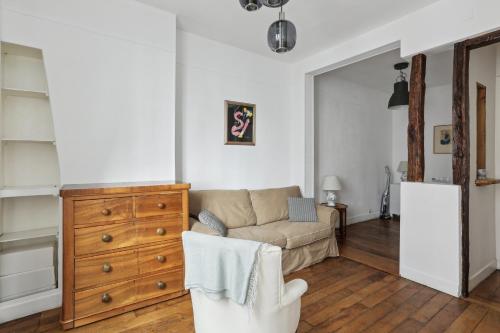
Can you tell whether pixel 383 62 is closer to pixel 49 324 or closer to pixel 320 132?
pixel 320 132

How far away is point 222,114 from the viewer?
137 inches

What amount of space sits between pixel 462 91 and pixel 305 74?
202 cm

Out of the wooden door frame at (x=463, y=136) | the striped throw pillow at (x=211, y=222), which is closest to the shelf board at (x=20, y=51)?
the striped throw pillow at (x=211, y=222)

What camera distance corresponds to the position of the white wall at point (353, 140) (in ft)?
15.3

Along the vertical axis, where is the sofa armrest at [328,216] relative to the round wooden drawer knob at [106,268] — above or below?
above

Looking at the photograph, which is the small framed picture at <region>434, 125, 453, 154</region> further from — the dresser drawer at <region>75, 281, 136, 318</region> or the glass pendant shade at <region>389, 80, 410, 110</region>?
the dresser drawer at <region>75, 281, 136, 318</region>

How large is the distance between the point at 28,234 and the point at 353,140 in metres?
4.94

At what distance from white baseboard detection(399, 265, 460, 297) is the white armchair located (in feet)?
6.09

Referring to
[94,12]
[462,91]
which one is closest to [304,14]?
[462,91]

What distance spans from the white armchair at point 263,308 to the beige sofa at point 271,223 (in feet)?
3.77

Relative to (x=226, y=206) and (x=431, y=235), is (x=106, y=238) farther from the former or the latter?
(x=431, y=235)

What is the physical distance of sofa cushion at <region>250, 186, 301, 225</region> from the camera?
343cm

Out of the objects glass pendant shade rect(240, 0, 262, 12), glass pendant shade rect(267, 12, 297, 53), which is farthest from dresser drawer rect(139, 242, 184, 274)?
glass pendant shade rect(240, 0, 262, 12)

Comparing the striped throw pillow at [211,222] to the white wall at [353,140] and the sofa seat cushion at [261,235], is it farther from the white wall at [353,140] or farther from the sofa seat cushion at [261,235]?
the white wall at [353,140]
